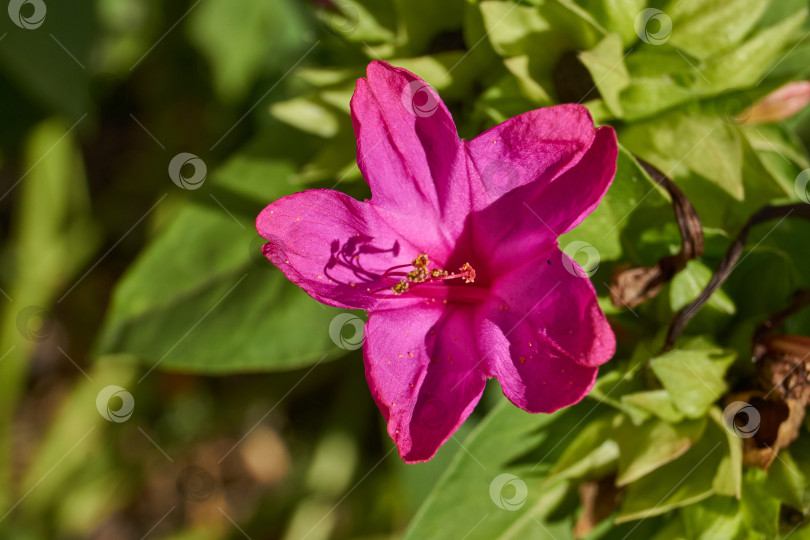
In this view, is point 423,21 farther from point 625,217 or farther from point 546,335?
point 546,335

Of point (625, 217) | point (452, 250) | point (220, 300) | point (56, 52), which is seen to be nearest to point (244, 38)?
point (56, 52)

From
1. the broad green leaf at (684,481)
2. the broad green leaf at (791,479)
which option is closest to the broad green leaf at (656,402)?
the broad green leaf at (684,481)

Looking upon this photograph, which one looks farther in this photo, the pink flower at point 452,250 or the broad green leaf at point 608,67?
the broad green leaf at point 608,67

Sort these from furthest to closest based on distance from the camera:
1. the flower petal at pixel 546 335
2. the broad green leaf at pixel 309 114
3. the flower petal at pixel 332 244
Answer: the broad green leaf at pixel 309 114 → the flower petal at pixel 332 244 → the flower petal at pixel 546 335

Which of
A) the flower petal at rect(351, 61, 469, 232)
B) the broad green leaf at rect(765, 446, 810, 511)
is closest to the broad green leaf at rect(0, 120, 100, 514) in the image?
the flower petal at rect(351, 61, 469, 232)

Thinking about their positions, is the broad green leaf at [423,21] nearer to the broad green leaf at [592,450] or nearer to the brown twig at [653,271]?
the brown twig at [653,271]

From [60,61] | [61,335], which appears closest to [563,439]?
[60,61]

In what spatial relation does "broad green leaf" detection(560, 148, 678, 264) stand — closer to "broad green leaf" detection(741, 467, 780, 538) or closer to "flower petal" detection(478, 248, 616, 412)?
"flower petal" detection(478, 248, 616, 412)

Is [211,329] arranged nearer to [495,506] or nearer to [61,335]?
[495,506]
